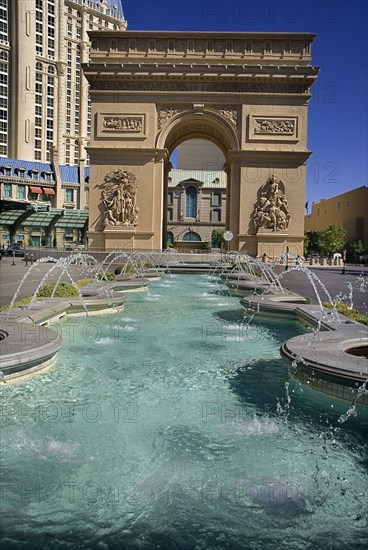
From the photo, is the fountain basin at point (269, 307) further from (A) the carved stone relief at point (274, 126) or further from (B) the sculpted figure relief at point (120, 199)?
(A) the carved stone relief at point (274, 126)

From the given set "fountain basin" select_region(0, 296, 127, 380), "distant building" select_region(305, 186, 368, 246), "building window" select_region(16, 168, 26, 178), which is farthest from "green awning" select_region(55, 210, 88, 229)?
"fountain basin" select_region(0, 296, 127, 380)

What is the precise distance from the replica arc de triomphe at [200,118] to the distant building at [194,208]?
1511 inches

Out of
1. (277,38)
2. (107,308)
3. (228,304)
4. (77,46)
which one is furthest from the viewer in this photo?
(77,46)

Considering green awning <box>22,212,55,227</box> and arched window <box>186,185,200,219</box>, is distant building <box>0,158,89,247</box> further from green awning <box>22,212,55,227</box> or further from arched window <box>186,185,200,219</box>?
arched window <box>186,185,200,219</box>

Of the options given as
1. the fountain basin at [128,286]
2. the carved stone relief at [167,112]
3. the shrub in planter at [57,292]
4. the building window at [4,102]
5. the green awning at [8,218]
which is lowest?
the fountain basin at [128,286]

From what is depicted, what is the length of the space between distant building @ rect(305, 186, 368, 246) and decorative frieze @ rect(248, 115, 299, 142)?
3945 centimetres

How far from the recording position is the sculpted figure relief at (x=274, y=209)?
33000mm

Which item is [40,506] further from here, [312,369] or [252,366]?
[252,366]

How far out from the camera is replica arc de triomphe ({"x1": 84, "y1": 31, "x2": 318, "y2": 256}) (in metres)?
32.4

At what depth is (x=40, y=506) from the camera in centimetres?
329

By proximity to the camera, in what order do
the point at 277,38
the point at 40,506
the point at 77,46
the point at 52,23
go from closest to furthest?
the point at 40,506 < the point at 277,38 < the point at 52,23 < the point at 77,46

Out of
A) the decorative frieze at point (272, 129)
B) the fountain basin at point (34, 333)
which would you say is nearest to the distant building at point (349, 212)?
the decorative frieze at point (272, 129)

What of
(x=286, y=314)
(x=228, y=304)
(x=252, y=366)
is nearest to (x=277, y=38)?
(x=228, y=304)

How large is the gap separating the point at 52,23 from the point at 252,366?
3681 inches
